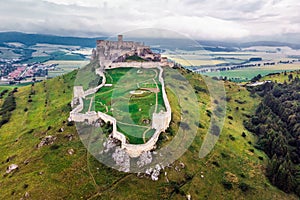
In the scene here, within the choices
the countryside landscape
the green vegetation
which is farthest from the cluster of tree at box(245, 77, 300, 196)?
the green vegetation

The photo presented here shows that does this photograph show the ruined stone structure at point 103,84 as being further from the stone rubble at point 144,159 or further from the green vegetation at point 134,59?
the green vegetation at point 134,59

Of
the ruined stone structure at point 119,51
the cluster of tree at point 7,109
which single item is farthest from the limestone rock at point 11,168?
the ruined stone structure at point 119,51

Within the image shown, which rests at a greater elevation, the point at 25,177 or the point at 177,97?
the point at 177,97

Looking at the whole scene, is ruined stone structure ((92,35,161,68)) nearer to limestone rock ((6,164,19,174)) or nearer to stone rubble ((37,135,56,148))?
stone rubble ((37,135,56,148))

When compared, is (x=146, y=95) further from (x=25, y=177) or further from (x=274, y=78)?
(x=274, y=78)

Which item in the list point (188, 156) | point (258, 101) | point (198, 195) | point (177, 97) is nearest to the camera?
point (198, 195)

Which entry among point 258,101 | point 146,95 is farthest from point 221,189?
point 258,101
